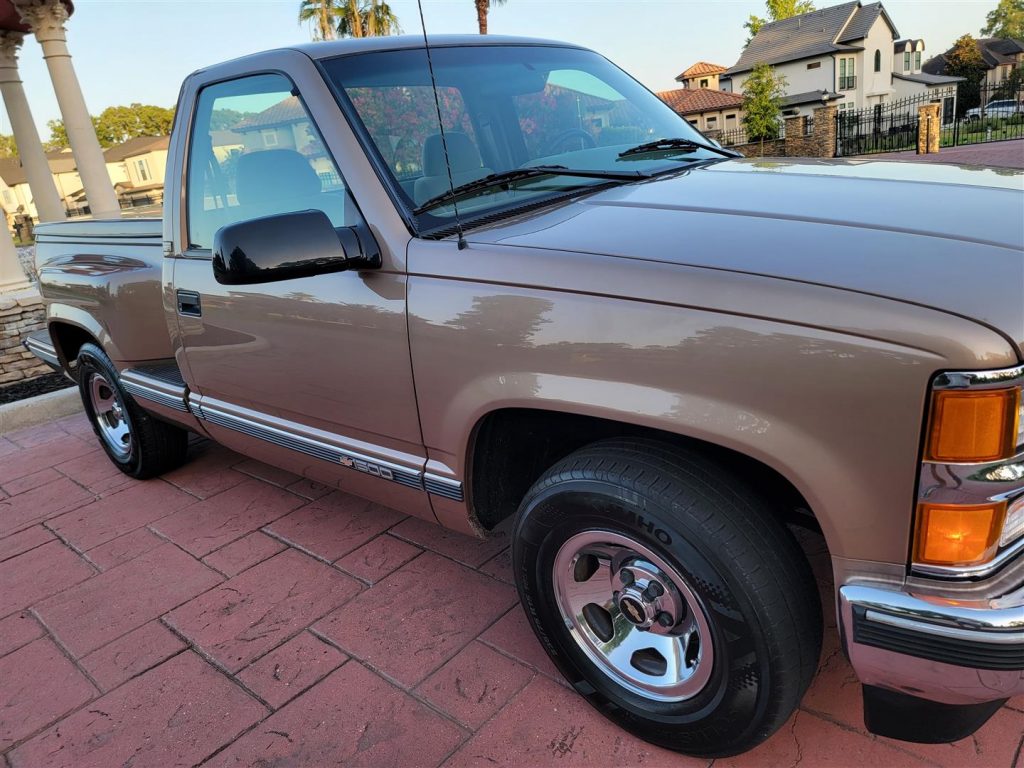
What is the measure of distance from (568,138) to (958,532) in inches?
72.4

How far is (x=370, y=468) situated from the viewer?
2418 mm

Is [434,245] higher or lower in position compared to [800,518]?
higher

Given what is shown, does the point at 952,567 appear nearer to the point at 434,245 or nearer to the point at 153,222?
the point at 434,245

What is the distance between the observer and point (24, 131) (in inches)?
427

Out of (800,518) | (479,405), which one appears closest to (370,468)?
(479,405)

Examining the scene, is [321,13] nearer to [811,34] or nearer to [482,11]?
[482,11]

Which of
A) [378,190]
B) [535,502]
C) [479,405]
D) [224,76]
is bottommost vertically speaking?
[535,502]

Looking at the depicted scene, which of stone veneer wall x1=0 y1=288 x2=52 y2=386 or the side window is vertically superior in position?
the side window

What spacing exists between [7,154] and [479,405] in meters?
114

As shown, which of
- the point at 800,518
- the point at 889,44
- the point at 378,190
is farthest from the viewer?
the point at 889,44

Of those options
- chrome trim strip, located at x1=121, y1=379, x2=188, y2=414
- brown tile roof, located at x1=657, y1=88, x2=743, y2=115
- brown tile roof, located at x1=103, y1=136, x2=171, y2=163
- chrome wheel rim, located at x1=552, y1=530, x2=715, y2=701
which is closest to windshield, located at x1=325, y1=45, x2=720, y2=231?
chrome wheel rim, located at x1=552, y1=530, x2=715, y2=701

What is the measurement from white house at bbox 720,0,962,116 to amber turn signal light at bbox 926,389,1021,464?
153 feet

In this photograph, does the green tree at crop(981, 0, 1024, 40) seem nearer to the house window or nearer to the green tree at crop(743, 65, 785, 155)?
the house window

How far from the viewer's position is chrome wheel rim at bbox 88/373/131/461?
409cm
